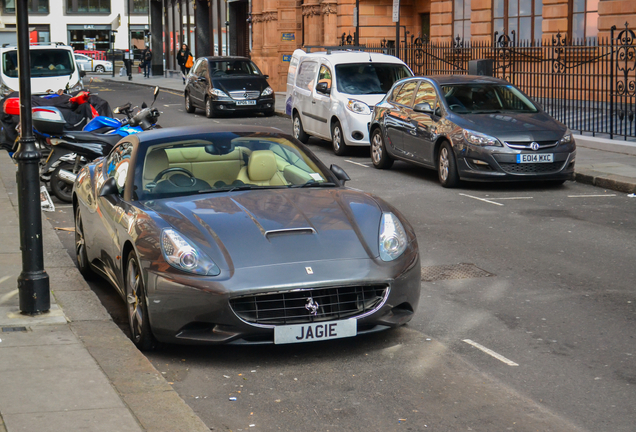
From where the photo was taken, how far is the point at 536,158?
1236 centimetres

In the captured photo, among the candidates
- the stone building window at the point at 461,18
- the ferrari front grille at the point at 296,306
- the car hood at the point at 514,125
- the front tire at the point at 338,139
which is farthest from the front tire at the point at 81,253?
the stone building window at the point at 461,18

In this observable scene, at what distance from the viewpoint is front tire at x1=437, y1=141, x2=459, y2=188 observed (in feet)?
41.7

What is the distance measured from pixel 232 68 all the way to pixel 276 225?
74.8 feet

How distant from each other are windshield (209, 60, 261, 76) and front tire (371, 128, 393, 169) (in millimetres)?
12860

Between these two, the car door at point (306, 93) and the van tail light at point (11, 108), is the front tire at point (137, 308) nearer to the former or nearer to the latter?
the van tail light at point (11, 108)

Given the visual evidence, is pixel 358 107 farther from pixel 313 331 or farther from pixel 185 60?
pixel 185 60

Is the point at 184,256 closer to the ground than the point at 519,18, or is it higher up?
closer to the ground

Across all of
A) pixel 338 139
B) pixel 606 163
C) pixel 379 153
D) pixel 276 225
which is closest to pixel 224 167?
pixel 276 225

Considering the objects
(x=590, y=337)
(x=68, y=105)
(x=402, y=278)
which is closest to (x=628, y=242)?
(x=590, y=337)

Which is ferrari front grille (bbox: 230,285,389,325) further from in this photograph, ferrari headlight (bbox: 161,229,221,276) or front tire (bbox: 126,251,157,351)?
front tire (bbox: 126,251,157,351)

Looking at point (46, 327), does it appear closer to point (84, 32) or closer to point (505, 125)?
point (505, 125)

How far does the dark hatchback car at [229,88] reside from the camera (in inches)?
1047

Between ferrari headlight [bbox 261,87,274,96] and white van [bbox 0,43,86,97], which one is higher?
white van [bbox 0,43,86,97]

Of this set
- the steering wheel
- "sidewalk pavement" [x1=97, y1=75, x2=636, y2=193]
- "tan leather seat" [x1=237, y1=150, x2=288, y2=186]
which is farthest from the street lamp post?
"sidewalk pavement" [x1=97, y1=75, x2=636, y2=193]
